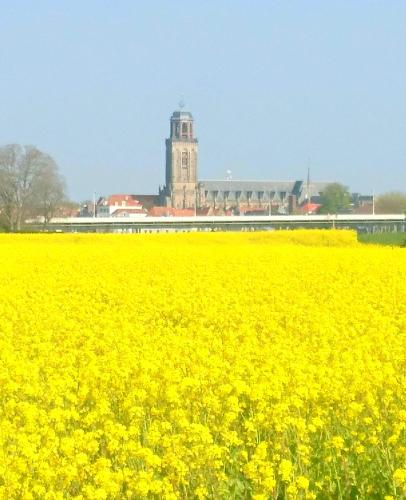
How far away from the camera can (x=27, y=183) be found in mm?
87188

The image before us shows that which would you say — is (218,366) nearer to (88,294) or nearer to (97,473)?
(97,473)

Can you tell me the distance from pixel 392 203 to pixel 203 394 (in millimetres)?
165999

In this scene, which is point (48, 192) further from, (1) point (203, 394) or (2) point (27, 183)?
(1) point (203, 394)

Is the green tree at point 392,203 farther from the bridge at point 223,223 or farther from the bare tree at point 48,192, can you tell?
the bare tree at point 48,192

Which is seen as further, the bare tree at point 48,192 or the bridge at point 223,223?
the bridge at point 223,223

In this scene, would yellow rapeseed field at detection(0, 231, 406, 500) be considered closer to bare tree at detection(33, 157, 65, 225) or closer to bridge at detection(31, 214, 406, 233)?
bare tree at detection(33, 157, 65, 225)

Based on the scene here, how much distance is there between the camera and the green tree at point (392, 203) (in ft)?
548

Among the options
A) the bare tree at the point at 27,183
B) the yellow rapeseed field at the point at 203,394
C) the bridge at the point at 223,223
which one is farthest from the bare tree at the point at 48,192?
the yellow rapeseed field at the point at 203,394

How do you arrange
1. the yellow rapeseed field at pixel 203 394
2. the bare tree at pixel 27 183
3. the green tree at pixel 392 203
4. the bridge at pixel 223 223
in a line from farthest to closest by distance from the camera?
the green tree at pixel 392 203, the bridge at pixel 223 223, the bare tree at pixel 27 183, the yellow rapeseed field at pixel 203 394

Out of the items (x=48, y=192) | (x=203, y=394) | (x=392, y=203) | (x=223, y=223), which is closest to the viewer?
(x=203, y=394)

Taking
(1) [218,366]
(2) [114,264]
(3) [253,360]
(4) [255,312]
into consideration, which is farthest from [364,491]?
(2) [114,264]

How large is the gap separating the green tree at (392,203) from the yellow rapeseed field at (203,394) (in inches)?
6042

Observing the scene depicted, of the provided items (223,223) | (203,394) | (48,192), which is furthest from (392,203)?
(203,394)

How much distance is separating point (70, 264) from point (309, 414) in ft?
52.3
